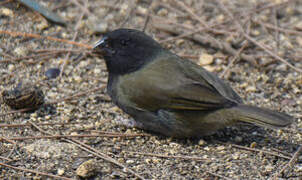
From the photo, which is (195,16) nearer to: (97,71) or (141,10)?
(141,10)

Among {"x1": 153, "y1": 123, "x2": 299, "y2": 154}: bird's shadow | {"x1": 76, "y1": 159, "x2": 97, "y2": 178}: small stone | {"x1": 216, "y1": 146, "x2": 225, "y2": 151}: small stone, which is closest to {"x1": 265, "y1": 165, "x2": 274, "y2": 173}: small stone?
{"x1": 153, "y1": 123, "x2": 299, "y2": 154}: bird's shadow

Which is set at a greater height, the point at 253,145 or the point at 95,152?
the point at 253,145

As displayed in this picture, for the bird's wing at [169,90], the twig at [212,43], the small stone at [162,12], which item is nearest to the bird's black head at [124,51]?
the bird's wing at [169,90]

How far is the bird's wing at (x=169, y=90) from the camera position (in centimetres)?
388

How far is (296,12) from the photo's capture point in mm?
6625

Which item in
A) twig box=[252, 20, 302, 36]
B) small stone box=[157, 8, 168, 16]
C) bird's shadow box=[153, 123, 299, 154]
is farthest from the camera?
small stone box=[157, 8, 168, 16]

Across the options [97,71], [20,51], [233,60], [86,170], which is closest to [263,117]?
[86,170]

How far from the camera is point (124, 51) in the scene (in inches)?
165

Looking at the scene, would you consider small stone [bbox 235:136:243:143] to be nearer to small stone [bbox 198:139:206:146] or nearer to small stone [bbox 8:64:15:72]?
small stone [bbox 198:139:206:146]

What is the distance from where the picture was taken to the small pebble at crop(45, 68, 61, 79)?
4980 millimetres

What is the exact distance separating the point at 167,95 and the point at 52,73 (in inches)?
66.5

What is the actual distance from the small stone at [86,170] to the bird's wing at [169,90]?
835 millimetres

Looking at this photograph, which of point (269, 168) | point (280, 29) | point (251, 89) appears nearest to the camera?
point (269, 168)

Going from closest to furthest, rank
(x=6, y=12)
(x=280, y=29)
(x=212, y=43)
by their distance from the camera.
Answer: (x=212, y=43) < (x=6, y=12) < (x=280, y=29)
